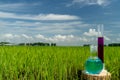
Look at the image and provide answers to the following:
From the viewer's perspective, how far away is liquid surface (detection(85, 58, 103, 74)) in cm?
369

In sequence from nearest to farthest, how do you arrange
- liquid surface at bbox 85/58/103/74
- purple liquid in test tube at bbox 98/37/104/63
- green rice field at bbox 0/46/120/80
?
1. liquid surface at bbox 85/58/103/74
2. purple liquid in test tube at bbox 98/37/104/63
3. green rice field at bbox 0/46/120/80

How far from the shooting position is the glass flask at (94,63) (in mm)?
3698

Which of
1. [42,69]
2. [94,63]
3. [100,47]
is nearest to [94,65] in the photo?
[94,63]

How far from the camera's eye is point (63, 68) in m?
4.34

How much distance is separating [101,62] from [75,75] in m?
0.82

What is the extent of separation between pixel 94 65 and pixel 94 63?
0.03 m

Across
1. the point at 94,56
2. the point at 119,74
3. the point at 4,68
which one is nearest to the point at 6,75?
the point at 4,68

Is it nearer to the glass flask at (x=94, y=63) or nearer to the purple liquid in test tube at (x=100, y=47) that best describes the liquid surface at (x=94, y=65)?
the glass flask at (x=94, y=63)

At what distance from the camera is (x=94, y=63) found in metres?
3.71

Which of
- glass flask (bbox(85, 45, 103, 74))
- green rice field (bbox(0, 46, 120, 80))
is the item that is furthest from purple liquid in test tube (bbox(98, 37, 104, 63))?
green rice field (bbox(0, 46, 120, 80))

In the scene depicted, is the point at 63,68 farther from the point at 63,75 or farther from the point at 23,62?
the point at 23,62

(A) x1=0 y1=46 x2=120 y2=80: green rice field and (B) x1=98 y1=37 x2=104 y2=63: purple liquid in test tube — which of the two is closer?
(B) x1=98 y1=37 x2=104 y2=63: purple liquid in test tube

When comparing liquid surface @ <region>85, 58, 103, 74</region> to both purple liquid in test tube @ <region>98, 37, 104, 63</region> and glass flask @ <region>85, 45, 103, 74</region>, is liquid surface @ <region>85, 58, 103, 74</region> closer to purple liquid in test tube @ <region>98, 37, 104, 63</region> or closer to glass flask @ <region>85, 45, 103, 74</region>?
glass flask @ <region>85, 45, 103, 74</region>

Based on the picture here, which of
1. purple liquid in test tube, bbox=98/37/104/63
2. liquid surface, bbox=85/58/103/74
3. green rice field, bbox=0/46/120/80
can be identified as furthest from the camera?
green rice field, bbox=0/46/120/80
